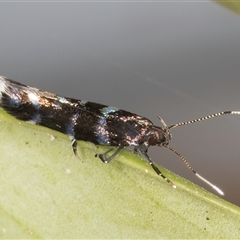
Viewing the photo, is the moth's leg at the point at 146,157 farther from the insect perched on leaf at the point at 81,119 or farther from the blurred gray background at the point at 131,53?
the blurred gray background at the point at 131,53

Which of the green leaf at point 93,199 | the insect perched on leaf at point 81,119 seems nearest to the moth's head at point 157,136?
the insect perched on leaf at point 81,119

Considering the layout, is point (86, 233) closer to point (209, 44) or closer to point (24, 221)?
point (24, 221)

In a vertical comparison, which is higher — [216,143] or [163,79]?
[163,79]

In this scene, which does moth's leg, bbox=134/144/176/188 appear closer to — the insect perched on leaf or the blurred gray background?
the insect perched on leaf

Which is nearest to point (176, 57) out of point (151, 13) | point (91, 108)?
point (151, 13)

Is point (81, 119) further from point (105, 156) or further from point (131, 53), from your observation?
point (131, 53)

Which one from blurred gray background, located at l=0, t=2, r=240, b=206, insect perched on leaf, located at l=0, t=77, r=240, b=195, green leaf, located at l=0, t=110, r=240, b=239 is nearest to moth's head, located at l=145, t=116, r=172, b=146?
insect perched on leaf, located at l=0, t=77, r=240, b=195
